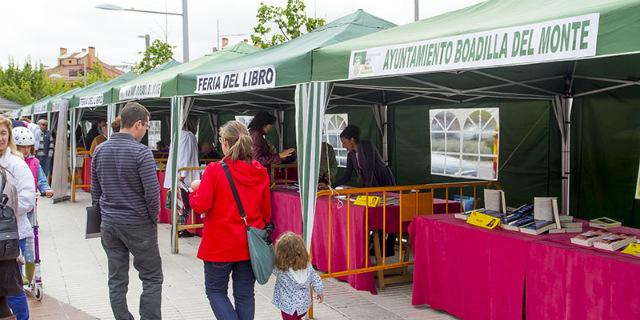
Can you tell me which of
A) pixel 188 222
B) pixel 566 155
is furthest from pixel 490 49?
pixel 188 222

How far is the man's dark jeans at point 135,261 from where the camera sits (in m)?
4.78

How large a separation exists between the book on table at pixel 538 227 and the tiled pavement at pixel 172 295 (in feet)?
3.94

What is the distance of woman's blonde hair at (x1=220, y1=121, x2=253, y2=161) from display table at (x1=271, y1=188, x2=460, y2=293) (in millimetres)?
2433

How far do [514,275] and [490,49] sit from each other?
73.5 inches

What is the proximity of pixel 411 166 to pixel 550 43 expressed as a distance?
7447mm

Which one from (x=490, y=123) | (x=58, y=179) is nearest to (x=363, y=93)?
(x=490, y=123)

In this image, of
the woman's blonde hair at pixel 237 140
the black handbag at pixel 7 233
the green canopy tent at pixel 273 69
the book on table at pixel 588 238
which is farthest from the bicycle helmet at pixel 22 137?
the book on table at pixel 588 238

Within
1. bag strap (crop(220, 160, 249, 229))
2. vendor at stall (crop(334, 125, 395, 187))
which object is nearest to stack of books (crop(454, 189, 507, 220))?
vendor at stall (crop(334, 125, 395, 187))

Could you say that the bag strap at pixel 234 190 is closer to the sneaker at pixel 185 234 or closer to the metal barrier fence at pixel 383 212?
the metal barrier fence at pixel 383 212

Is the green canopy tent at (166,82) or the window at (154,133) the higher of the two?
the green canopy tent at (166,82)

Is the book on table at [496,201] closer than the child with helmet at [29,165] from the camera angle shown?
Yes

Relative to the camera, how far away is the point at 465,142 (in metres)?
9.96

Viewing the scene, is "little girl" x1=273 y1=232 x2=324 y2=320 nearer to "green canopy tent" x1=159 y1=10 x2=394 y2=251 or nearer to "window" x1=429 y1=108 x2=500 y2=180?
"green canopy tent" x1=159 y1=10 x2=394 y2=251

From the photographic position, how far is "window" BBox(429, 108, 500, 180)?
9492 millimetres
